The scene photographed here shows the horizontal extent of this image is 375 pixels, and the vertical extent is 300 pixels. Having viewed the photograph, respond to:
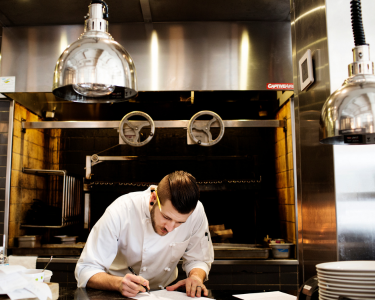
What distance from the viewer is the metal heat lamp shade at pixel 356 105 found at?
101cm

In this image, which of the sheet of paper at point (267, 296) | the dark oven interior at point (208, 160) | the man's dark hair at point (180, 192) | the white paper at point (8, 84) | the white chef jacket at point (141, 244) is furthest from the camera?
the dark oven interior at point (208, 160)

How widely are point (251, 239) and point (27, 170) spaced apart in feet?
8.41

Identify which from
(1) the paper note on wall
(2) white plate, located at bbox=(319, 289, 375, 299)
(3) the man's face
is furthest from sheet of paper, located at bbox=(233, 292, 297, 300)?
(1) the paper note on wall

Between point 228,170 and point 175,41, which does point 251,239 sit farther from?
point 175,41

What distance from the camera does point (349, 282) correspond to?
113 cm

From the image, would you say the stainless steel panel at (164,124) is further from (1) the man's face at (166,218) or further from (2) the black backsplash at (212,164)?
(1) the man's face at (166,218)

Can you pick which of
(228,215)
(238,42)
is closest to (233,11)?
(238,42)

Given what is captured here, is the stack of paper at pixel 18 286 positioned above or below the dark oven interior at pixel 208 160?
below

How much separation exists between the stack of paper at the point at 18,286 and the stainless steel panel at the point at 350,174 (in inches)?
49.1

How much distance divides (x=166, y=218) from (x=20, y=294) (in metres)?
0.89

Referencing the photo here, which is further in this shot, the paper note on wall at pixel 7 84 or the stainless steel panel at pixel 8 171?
the paper note on wall at pixel 7 84

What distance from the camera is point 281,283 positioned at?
11.0ft

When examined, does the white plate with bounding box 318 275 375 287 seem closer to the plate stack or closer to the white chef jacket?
the plate stack

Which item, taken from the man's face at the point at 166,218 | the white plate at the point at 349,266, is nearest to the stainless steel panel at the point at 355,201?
the white plate at the point at 349,266
